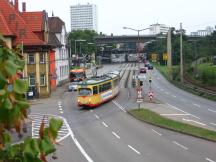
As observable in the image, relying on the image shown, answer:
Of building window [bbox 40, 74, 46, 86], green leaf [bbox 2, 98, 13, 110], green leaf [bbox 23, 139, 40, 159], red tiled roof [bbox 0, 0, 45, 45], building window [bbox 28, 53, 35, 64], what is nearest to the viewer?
green leaf [bbox 2, 98, 13, 110]

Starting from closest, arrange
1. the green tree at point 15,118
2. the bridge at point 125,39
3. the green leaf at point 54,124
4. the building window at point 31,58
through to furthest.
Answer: the green tree at point 15,118 → the green leaf at point 54,124 → the building window at point 31,58 → the bridge at point 125,39

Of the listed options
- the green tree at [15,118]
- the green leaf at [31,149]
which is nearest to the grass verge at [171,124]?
the green tree at [15,118]

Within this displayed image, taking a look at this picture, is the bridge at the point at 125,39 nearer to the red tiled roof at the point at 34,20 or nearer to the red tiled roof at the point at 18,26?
the red tiled roof at the point at 34,20

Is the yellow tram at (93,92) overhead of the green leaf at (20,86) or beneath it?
beneath

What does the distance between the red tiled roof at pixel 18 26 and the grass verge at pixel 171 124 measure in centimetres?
1947

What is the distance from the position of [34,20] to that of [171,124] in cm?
3362

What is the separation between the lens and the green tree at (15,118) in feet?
15.3

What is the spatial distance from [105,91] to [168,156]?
27433 millimetres

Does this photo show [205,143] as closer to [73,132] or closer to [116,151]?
[116,151]

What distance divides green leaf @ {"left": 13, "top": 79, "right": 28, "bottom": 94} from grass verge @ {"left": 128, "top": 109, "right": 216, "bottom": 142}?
27.9 meters

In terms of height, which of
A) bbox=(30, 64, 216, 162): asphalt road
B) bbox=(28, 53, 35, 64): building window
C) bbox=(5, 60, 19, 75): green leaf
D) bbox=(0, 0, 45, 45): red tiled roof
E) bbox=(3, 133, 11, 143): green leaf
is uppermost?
bbox=(0, 0, 45, 45): red tiled roof

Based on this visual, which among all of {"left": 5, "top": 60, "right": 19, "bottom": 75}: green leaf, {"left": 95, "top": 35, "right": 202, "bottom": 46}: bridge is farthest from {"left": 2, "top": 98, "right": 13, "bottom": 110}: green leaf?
{"left": 95, "top": 35, "right": 202, "bottom": 46}: bridge

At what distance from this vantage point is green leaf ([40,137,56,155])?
489cm

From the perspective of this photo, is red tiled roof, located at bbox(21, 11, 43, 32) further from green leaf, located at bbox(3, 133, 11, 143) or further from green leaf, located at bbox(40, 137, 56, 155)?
green leaf, located at bbox(40, 137, 56, 155)
